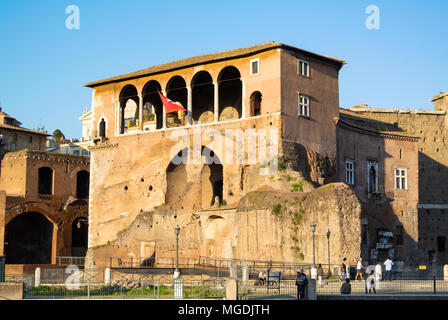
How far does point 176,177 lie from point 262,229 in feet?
45.1

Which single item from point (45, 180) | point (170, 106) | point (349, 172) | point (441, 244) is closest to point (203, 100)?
point (170, 106)

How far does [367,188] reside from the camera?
55.6m

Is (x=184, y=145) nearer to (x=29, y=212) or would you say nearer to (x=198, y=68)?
(x=198, y=68)

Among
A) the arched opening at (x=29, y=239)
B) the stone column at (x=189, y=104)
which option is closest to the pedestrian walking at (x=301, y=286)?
the stone column at (x=189, y=104)

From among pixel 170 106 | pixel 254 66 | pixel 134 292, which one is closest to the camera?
pixel 134 292

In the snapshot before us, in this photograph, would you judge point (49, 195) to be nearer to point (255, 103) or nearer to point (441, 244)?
point (255, 103)

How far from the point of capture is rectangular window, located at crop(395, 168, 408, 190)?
56969 mm

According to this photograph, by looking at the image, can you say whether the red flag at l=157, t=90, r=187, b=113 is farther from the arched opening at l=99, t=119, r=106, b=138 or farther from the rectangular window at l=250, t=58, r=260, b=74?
the arched opening at l=99, t=119, r=106, b=138

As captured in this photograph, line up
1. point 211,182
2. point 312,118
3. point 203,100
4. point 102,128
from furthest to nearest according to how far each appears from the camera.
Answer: point 102,128
point 203,100
point 211,182
point 312,118

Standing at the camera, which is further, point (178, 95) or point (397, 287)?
point (178, 95)

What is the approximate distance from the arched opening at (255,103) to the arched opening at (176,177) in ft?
19.9

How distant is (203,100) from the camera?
59.1 m
